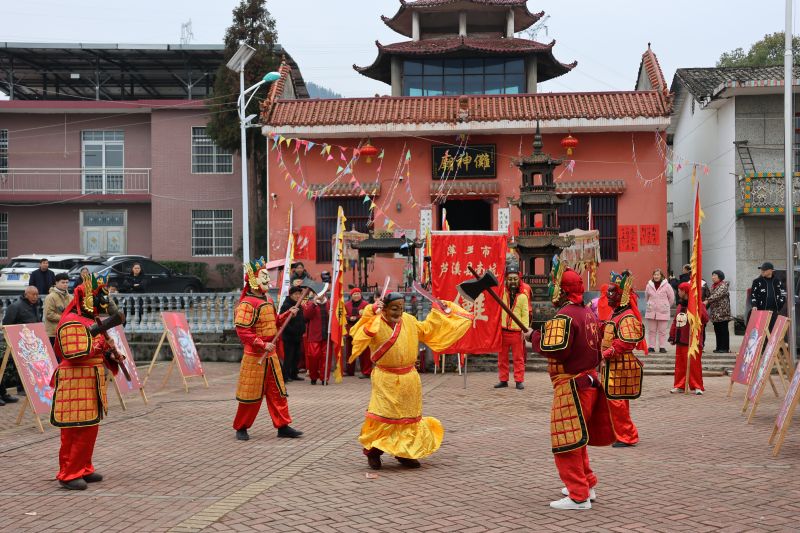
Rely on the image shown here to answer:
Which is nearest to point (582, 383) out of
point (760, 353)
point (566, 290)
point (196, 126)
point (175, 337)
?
point (566, 290)

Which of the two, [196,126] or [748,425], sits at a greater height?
[196,126]

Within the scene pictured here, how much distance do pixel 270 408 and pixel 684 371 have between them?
21.3 feet

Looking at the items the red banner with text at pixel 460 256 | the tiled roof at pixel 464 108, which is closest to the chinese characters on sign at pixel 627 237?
the tiled roof at pixel 464 108

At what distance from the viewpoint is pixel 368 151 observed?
76.8ft

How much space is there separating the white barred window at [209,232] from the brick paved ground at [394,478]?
59.6 ft

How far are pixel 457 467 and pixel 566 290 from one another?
2.05m

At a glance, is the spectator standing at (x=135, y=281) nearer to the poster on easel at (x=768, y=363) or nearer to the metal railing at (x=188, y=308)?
the metal railing at (x=188, y=308)

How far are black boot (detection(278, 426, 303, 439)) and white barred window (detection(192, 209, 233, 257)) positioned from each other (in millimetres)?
20638

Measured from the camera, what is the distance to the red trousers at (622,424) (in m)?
8.58

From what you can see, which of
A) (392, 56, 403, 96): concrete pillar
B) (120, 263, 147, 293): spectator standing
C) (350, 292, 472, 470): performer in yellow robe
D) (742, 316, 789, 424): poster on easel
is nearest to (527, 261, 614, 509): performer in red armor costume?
(350, 292, 472, 470): performer in yellow robe

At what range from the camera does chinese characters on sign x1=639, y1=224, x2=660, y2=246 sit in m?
23.3

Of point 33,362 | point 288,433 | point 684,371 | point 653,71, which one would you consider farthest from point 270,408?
point 653,71

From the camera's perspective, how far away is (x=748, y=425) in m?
9.68

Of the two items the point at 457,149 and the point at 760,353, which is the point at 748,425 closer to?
the point at 760,353
